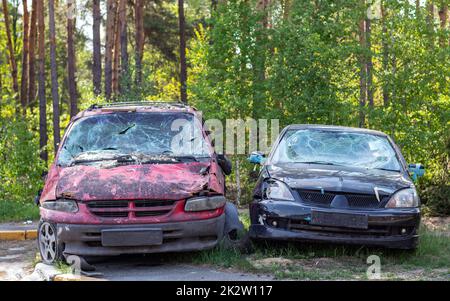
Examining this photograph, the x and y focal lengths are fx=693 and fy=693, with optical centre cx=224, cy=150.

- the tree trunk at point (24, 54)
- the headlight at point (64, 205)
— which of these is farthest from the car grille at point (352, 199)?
the tree trunk at point (24, 54)

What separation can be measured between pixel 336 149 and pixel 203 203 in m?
2.54

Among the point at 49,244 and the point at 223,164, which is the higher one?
the point at 223,164

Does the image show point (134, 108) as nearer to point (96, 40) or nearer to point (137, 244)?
point (137, 244)

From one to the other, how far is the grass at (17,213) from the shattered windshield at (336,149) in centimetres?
597

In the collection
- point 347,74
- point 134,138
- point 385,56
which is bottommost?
point 134,138

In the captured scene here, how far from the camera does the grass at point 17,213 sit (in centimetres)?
1321

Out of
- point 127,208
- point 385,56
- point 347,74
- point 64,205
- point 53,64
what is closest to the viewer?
point 127,208

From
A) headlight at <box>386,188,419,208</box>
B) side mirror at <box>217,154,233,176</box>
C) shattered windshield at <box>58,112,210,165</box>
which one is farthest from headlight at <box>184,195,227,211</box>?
headlight at <box>386,188,419,208</box>

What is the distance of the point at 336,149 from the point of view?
9344 millimetres

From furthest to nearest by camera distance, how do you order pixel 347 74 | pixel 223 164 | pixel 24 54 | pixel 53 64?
1. pixel 24 54
2. pixel 53 64
3. pixel 347 74
4. pixel 223 164

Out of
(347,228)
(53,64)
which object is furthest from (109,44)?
(347,228)

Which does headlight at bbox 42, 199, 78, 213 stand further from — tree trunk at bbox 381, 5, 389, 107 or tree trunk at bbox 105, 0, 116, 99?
tree trunk at bbox 105, 0, 116, 99

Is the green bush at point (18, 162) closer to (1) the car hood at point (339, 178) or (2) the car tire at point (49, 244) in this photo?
(2) the car tire at point (49, 244)

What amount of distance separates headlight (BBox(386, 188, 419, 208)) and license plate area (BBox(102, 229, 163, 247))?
2.78 metres
